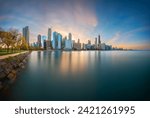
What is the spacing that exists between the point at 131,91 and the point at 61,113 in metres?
2.45

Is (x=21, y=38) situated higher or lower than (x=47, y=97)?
higher

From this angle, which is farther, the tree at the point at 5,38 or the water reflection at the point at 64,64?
the tree at the point at 5,38

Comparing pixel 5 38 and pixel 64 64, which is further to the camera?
pixel 5 38

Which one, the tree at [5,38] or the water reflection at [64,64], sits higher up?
the tree at [5,38]

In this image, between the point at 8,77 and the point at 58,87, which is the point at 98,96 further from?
the point at 8,77

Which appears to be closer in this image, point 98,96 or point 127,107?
point 127,107

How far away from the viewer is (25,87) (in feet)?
13.9

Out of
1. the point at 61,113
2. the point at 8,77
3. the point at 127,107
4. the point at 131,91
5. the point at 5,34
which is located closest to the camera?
the point at 61,113

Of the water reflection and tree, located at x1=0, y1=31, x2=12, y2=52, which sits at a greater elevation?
tree, located at x1=0, y1=31, x2=12, y2=52

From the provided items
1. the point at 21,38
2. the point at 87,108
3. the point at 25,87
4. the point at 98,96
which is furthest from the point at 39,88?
the point at 21,38

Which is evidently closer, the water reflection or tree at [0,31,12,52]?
the water reflection

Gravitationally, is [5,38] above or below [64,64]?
above

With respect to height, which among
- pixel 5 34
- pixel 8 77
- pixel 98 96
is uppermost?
pixel 5 34

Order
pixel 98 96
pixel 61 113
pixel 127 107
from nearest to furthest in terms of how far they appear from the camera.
→ pixel 61 113, pixel 127 107, pixel 98 96
